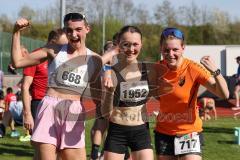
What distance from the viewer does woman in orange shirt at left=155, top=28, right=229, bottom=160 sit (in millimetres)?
5645

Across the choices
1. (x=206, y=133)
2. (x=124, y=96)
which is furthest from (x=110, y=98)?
(x=206, y=133)

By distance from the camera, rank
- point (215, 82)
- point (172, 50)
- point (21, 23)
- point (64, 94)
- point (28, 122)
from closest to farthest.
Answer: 1. point (21, 23)
2. point (64, 94)
3. point (215, 82)
4. point (172, 50)
5. point (28, 122)

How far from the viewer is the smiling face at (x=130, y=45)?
5723 mm

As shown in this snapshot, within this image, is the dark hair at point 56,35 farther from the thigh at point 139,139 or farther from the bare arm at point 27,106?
the thigh at point 139,139

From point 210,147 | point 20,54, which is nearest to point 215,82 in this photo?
point 20,54

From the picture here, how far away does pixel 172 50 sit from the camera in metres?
5.61

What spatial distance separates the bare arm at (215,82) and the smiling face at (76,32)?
3.83 ft

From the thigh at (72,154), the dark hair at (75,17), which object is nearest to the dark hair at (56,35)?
the dark hair at (75,17)

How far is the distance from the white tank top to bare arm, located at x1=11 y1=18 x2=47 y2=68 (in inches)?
5.4

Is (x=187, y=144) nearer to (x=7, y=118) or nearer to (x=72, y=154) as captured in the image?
(x=72, y=154)

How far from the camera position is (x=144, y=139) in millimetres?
5969

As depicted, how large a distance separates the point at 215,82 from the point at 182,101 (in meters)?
0.41

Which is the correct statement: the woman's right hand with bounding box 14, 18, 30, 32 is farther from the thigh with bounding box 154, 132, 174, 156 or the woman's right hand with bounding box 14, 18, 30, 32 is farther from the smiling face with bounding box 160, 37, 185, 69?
the thigh with bounding box 154, 132, 174, 156

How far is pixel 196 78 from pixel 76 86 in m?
1.24
